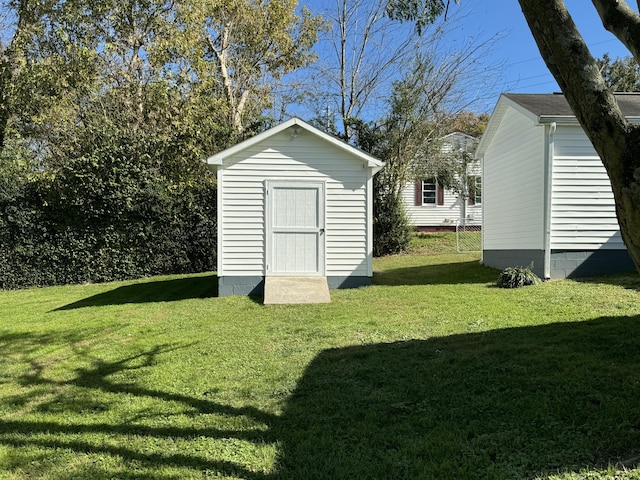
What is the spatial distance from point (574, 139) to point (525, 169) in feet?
4.29

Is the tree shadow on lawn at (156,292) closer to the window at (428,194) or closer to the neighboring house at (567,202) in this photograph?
the neighboring house at (567,202)

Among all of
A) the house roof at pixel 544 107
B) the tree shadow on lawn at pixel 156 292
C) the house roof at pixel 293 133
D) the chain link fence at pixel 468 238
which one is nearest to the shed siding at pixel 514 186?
the house roof at pixel 544 107

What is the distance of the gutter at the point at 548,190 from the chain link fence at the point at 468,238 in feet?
26.3

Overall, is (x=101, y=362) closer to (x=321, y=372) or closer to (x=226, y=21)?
(x=321, y=372)

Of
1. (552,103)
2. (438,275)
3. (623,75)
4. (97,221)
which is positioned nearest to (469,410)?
(438,275)

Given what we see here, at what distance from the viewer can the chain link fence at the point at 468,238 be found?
1750cm

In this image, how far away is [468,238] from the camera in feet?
63.0

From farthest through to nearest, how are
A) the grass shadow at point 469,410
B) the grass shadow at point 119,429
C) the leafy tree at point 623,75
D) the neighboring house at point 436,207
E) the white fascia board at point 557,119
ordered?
the leafy tree at point 623,75, the neighboring house at point 436,207, the white fascia board at point 557,119, the grass shadow at point 119,429, the grass shadow at point 469,410

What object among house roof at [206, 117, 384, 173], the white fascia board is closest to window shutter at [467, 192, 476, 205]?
the white fascia board

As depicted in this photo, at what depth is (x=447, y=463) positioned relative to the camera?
2553 mm

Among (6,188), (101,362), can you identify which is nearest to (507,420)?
(101,362)

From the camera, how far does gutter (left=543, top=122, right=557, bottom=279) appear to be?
8.91m

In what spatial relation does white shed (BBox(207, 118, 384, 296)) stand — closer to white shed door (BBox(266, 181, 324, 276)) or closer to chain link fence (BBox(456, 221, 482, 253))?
white shed door (BBox(266, 181, 324, 276))

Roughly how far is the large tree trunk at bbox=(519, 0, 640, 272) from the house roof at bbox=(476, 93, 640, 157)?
6.41 meters
